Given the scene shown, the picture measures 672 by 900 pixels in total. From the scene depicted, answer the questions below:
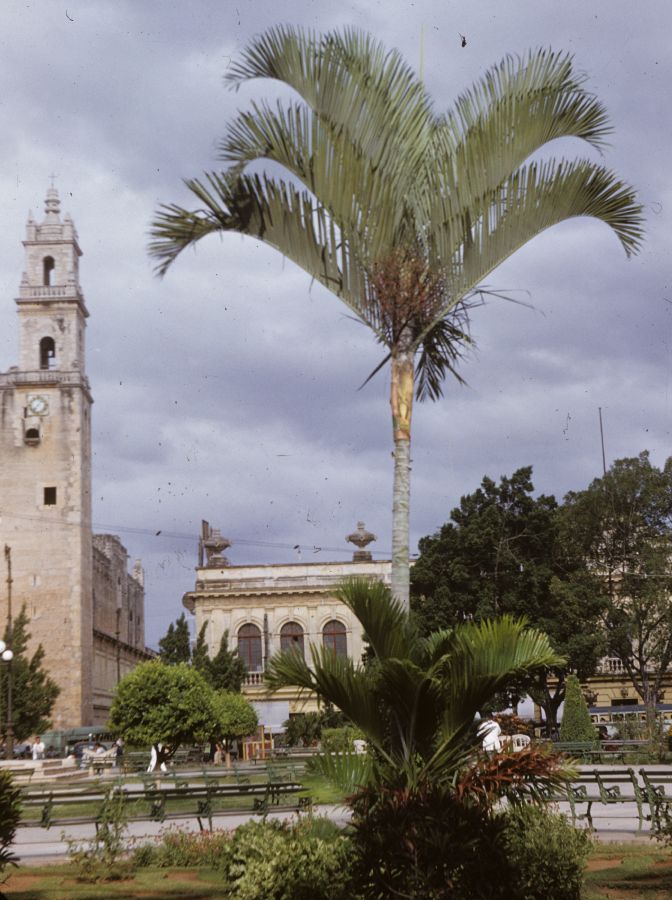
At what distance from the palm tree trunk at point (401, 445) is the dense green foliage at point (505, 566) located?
29.8m

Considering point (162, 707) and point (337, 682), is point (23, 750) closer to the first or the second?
point (162, 707)

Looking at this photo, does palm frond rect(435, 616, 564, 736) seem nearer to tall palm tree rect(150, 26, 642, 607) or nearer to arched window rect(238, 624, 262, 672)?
tall palm tree rect(150, 26, 642, 607)

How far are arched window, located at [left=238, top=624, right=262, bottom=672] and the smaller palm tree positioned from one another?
5071 centimetres

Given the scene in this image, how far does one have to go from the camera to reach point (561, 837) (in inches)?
292

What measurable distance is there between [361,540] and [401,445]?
51629 mm

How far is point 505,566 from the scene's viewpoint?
40.5 metres

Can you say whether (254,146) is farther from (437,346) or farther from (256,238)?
(437,346)

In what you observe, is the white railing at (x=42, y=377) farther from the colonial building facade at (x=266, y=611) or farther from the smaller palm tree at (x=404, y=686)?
the smaller palm tree at (x=404, y=686)

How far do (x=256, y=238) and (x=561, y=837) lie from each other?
4730 millimetres

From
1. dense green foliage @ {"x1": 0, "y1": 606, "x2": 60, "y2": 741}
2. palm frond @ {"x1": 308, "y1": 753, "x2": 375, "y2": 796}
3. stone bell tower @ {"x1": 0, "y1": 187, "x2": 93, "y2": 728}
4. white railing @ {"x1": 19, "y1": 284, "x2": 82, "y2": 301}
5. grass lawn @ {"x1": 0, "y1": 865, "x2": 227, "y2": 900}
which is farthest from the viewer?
white railing @ {"x1": 19, "y1": 284, "x2": 82, "y2": 301}

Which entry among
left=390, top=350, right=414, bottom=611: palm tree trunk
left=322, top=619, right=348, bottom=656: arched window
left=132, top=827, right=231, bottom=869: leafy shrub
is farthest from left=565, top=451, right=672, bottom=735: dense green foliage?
left=390, top=350, right=414, bottom=611: palm tree trunk

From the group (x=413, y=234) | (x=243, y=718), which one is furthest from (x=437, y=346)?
(x=243, y=718)

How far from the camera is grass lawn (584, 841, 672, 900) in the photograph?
8.12 metres

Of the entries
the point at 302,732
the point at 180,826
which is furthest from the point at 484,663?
the point at 302,732
